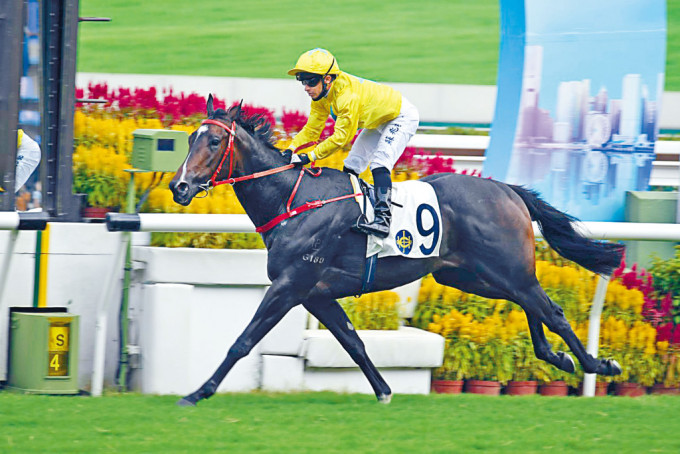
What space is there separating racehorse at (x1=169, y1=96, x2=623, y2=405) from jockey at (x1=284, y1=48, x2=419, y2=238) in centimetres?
16

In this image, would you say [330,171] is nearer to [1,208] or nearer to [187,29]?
[1,208]

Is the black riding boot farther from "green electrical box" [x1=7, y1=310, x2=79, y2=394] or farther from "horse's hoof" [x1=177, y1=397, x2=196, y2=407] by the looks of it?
"green electrical box" [x1=7, y1=310, x2=79, y2=394]

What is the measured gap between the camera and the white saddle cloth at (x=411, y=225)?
5.49 m

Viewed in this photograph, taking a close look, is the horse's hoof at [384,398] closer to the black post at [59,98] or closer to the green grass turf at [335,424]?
the green grass turf at [335,424]

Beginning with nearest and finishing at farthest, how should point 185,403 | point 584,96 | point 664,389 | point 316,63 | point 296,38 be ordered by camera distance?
point 185,403 < point 316,63 < point 664,389 < point 584,96 < point 296,38

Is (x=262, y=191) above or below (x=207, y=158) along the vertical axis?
below

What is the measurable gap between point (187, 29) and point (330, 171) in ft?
52.5

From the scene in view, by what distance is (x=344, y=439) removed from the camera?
4457 mm

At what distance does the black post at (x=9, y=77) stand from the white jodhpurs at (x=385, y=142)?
1.85m

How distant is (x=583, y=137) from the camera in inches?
308

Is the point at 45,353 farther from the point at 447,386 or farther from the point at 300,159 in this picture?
the point at 447,386

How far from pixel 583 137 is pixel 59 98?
12.3 ft

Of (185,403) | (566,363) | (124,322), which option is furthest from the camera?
(124,322)

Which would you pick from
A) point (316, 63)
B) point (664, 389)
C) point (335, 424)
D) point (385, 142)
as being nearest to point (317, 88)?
point (316, 63)
